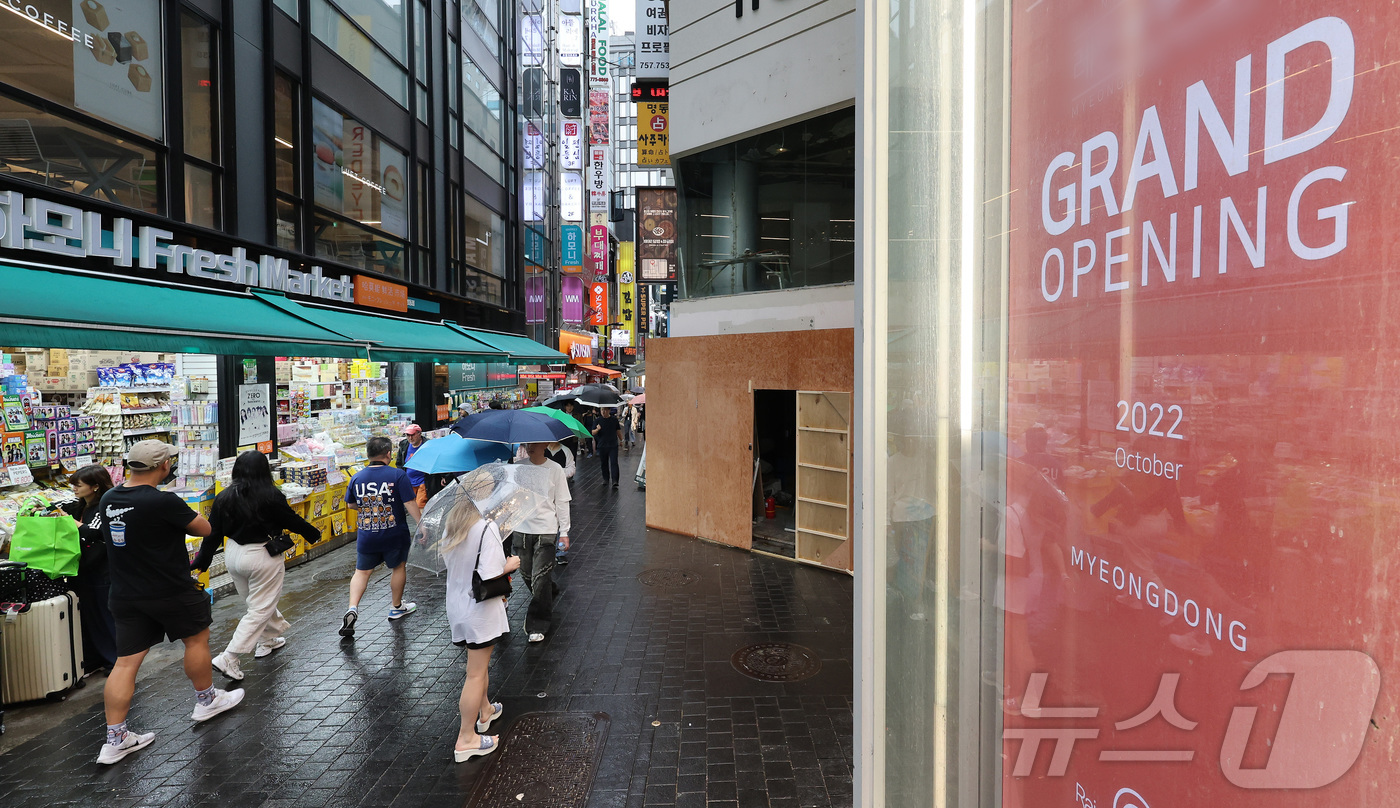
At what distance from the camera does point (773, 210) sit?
36.9 ft

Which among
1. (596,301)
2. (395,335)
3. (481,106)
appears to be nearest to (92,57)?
(395,335)

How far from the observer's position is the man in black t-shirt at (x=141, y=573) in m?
4.77

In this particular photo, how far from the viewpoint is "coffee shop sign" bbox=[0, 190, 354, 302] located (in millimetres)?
7242

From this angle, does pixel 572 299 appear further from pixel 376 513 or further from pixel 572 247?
pixel 376 513

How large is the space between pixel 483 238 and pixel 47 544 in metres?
18.2

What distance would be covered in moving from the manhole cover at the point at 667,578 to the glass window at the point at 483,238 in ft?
46.6

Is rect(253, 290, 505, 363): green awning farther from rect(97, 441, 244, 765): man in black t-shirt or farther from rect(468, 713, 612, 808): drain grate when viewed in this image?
rect(468, 713, 612, 808): drain grate

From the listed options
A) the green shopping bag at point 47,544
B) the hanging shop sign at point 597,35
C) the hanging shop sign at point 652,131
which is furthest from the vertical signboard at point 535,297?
the green shopping bag at point 47,544

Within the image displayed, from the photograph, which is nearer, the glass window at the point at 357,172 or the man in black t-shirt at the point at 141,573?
the man in black t-shirt at the point at 141,573

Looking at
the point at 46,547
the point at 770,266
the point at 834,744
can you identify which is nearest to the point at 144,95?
the point at 46,547

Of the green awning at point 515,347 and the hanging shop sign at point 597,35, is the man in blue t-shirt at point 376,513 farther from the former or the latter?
the hanging shop sign at point 597,35

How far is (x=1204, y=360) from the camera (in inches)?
37.0

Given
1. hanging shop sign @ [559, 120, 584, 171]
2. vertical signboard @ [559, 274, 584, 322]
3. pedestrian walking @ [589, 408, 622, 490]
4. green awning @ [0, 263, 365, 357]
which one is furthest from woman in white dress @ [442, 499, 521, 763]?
hanging shop sign @ [559, 120, 584, 171]

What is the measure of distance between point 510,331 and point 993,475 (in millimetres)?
25149
